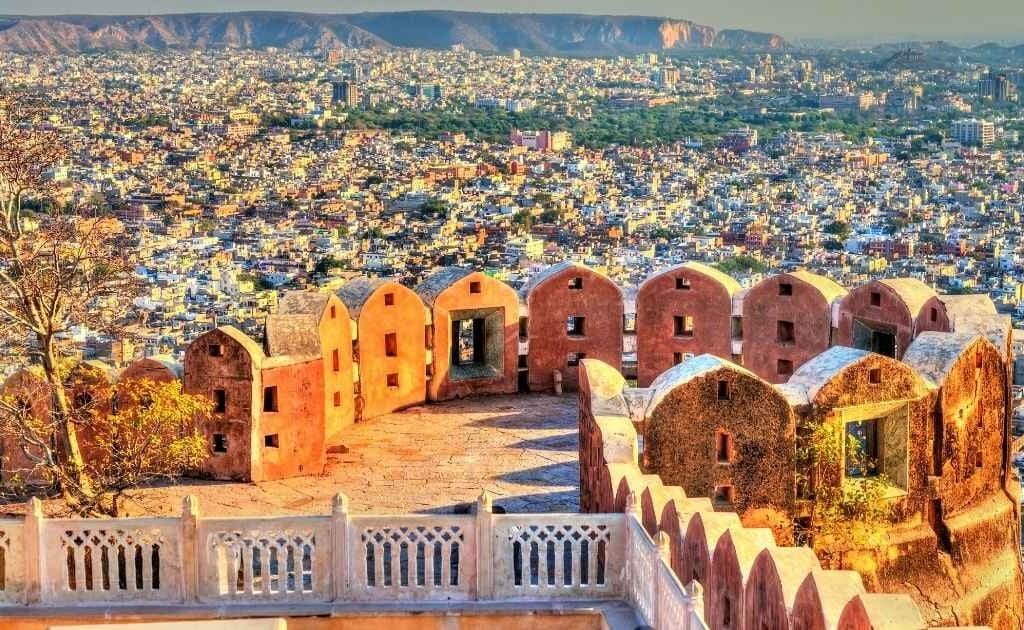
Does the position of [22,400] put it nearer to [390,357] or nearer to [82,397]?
[82,397]

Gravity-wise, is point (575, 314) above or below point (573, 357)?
above

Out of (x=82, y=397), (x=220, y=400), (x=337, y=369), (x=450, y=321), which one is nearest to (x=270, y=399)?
(x=220, y=400)

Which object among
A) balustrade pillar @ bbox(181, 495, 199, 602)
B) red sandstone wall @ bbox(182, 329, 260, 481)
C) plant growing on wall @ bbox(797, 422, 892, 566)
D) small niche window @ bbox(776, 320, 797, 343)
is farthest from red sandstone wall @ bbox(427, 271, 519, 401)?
balustrade pillar @ bbox(181, 495, 199, 602)

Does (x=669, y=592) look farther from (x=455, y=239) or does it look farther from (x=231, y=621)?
(x=455, y=239)

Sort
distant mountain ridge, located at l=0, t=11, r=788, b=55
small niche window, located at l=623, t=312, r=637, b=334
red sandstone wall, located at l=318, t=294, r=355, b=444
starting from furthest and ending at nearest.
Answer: distant mountain ridge, located at l=0, t=11, r=788, b=55 → small niche window, located at l=623, t=312, r=637, b=334 → red sandstone wall, located at l=318, t=294, r=355, b=444

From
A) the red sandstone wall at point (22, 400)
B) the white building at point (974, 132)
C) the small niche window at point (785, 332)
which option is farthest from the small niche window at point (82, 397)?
the white building at point (974, 132)

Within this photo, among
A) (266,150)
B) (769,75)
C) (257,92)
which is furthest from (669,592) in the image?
(769,75)

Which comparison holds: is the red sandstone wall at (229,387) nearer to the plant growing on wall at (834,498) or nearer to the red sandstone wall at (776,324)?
the plant growing on wall at (834,498)

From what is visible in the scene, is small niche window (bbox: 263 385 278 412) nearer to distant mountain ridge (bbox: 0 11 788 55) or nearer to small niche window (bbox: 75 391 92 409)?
small niche window (bbox: 75 391 92 409)

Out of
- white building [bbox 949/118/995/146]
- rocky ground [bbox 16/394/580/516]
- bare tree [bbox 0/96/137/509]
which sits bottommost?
rocky ground [bbox 16/394/580/516]
